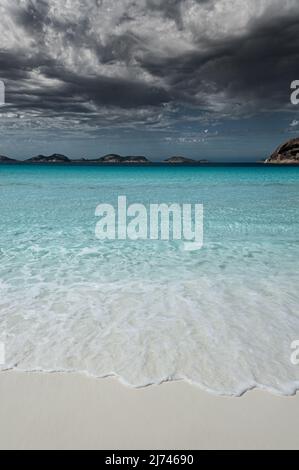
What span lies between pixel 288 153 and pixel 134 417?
156m

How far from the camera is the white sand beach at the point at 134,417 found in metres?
3.18

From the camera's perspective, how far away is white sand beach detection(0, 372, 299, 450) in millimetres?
3180

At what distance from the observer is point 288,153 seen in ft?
463

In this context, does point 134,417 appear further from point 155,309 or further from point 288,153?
point 288,153

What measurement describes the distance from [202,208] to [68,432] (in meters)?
17.1

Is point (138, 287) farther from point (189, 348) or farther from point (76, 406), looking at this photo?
point (76, 406)

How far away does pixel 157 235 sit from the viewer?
38.9ft

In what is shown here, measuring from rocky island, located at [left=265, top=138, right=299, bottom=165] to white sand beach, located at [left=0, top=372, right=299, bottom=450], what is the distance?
150 metres

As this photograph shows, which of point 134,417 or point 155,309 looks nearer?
point 134,417

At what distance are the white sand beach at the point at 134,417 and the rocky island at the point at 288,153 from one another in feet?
493

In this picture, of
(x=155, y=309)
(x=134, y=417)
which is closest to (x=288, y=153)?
(x=155, y=309)

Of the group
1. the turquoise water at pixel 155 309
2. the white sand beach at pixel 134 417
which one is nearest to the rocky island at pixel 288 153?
the turquoise water at pixel 155 309

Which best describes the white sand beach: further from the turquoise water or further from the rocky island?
the rocky island
